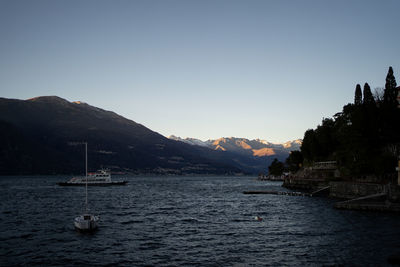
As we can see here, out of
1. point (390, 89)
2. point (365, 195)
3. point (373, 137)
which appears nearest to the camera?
point (365, 195)

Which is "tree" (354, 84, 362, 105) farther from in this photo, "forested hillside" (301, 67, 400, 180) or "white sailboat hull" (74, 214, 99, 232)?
"white sailboat hull" (74, 214, 99, 232)

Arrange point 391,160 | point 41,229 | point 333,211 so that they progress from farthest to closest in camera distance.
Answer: point 391,160, point 333,211, point 41,229

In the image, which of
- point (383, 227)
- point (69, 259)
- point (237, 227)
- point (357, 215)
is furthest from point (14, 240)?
point (357, 215)

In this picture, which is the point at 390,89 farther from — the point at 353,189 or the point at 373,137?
the point at 353,189

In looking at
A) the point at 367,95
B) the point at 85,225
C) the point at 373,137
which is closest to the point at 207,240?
the point at 85,225

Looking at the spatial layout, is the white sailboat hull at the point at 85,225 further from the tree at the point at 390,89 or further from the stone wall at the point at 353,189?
the tree at the point at 390,89

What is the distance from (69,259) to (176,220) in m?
28.4

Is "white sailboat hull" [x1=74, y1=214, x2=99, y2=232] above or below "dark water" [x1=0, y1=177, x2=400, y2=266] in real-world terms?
above

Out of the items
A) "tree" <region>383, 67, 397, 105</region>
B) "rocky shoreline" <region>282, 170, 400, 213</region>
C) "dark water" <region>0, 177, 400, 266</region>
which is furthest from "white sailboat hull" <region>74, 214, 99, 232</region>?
"tree" <region>383, 67, 397, 105</region>

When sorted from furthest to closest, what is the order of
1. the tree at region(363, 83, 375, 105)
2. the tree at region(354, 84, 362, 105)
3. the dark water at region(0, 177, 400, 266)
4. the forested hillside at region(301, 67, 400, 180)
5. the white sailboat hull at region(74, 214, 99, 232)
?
1. the tree at region(354, 84, 362, 105)
2. the tree at region(363, 83, 375, 105)
3. the forested hillside at region(301, 67, 400, 180)
4. the white sailboat hull at region(74, 214, 99, 232)
5. the dark water at region(0, 177, 400, 266)

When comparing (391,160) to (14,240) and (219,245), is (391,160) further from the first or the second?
(14,240)

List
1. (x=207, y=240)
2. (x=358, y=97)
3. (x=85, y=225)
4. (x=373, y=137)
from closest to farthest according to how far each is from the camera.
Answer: (x=207, y=240) < (x=85, y=225) < (x=373, y=137) < (x=358, y=97)

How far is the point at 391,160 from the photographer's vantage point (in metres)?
81.9

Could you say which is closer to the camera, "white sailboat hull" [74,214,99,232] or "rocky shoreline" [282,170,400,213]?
"white sailboat hull" [74,214,99,232]
